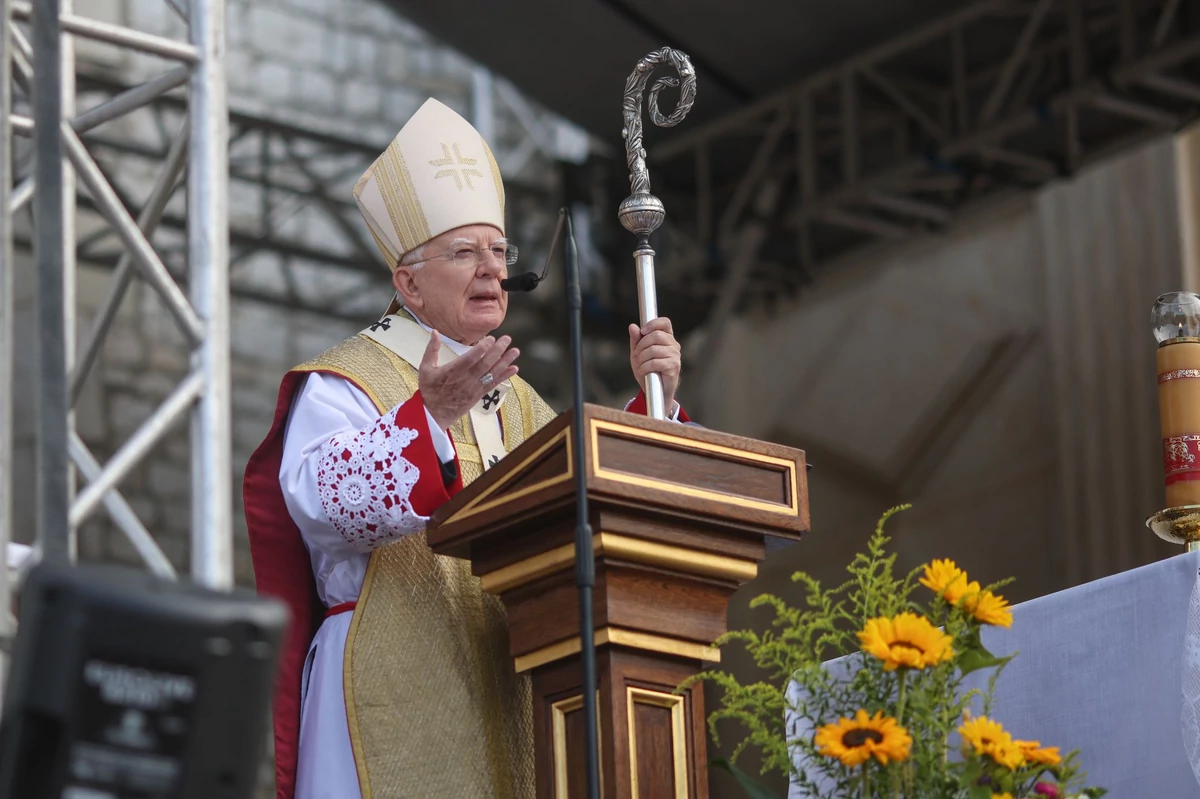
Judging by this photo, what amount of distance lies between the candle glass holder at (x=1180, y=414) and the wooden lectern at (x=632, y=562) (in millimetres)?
635

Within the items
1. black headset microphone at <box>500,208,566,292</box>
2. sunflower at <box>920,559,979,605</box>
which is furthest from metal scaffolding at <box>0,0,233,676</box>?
sunflower at <box>920,559,979,605</box>

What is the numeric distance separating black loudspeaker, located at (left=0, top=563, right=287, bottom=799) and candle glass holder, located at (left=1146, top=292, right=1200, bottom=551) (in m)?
1.87

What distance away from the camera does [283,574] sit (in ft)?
10.6

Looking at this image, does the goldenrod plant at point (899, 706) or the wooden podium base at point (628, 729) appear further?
the wooden podium base at point (628, 729)

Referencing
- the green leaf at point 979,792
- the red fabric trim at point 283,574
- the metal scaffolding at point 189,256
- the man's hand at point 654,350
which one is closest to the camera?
the green leaf at point 979,792

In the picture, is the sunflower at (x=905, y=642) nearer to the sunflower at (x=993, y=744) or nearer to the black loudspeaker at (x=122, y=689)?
the sunflower at (x=993, y=744)

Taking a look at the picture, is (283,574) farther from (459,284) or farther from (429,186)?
(429,186)

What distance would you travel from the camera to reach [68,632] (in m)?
1.50

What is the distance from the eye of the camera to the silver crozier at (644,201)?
119 inches

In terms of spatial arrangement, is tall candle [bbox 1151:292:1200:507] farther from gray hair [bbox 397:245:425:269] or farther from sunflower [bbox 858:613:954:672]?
gray hair [bbox 397:245:425:269]

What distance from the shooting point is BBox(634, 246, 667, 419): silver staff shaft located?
3055 millimetres

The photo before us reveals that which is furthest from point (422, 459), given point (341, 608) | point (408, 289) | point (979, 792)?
point (979, 792)

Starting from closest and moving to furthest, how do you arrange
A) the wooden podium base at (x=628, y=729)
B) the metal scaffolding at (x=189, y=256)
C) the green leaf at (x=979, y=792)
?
the green leaf at (x=979, y=792)
the wooden podium base at (x=628, y=729)
the metal scaffolding at (x=189, y=256)

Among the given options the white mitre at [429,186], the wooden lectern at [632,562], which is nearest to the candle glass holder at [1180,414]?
the wooden lectern at [632,562]
